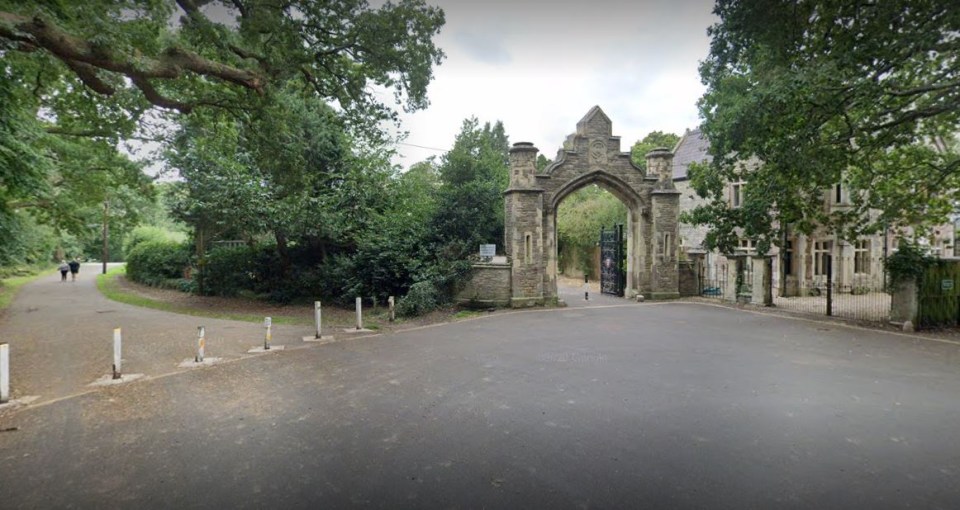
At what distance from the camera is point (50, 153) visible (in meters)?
14.7

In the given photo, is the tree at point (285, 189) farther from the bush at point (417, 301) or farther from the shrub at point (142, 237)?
the shrub at point (142, 237)

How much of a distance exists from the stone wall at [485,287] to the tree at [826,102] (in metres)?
7.22

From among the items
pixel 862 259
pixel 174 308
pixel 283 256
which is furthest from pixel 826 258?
pixel 174 308

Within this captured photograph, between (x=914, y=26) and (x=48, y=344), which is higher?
(x=914, y=26)

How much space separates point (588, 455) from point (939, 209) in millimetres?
15933

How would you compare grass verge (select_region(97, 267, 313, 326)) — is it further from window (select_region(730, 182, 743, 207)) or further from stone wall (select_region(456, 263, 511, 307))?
window (select_region(730, 182, 743, 207))

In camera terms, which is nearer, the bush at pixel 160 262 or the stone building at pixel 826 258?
the stone building at pixel 826 258

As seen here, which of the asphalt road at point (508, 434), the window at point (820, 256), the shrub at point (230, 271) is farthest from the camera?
the window at point (820, 256)

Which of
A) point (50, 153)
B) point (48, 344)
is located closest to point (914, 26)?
point (48, 344)

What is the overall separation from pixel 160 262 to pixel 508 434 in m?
27.6

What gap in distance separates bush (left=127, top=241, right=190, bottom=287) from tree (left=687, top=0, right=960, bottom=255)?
25.5 meters

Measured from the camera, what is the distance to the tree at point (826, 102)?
9.08 metres

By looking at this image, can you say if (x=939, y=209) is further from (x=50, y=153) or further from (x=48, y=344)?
(x=50, y=153)

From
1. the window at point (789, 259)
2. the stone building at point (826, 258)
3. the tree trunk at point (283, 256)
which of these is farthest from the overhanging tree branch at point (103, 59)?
the window at point (789, 259)
